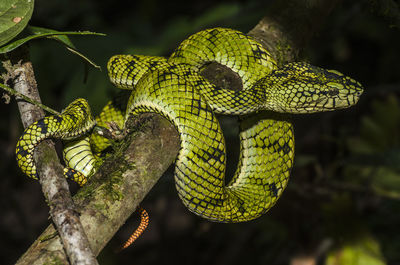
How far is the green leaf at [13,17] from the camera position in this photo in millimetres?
1594

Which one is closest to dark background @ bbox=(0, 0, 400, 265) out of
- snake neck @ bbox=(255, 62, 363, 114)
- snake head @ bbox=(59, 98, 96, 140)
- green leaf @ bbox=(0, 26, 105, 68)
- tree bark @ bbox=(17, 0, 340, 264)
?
snake neck @ bbox=(255, 62, 363, 114)

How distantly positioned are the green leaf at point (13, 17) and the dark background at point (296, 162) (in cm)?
116

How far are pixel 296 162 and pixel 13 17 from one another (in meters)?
2.36

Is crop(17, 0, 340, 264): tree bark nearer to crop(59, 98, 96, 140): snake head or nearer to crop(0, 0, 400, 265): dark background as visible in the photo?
crop(59, 98, 96, 140): snake head

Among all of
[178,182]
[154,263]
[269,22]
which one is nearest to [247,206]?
[178,182]

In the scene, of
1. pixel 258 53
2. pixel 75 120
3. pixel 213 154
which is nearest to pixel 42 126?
pixel 75 120

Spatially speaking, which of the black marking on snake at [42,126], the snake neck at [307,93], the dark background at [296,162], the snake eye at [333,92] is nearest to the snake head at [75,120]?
the black marking on snake at [42,126]

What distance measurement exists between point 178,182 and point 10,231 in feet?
12.2

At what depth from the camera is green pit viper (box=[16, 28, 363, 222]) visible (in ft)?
6.06

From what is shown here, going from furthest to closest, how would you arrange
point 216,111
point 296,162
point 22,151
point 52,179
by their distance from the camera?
point 296,162 → point 216,111 → point 22,151 → point 52,179

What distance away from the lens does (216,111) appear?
2.12m

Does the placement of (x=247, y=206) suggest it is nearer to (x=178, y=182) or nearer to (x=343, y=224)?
(x=178, y=182)

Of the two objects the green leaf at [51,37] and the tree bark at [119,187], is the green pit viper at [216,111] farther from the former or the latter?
the green leaf at [51,37]

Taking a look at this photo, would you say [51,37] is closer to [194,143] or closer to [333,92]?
[194,143]
